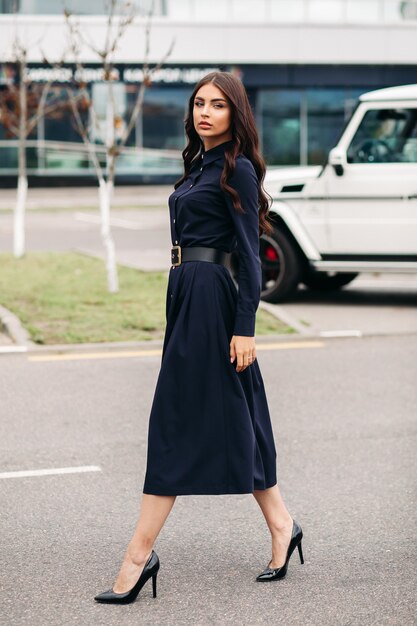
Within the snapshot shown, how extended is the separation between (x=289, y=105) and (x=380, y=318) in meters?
24.3

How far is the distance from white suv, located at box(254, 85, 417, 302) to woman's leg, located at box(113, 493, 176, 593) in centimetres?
750

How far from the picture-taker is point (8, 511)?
531 cm

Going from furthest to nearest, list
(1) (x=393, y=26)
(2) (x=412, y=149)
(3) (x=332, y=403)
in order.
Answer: (1) (x=393, y=26), (2) (x=412, y=149), (3) (x=332, y=403)

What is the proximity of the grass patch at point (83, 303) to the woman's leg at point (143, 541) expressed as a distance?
534 cm

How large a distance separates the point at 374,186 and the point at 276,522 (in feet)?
24.0

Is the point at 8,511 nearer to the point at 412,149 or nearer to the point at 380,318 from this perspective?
the point at 380,318

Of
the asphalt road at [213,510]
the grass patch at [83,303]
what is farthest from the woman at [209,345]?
the grass patch at [83,303]

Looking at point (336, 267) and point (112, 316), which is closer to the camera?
point (112, 316)

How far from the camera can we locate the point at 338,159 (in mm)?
11312

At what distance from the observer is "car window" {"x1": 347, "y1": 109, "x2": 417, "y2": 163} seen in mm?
11406

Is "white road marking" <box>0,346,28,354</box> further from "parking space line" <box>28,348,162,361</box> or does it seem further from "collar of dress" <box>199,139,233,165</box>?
"collar of dress" <box>199,139,233,165</box>

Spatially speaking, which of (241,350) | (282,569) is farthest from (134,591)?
(241,350)

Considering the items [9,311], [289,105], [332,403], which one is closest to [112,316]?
[9,311]

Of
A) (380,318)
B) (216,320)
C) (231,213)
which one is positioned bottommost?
(380,318)
